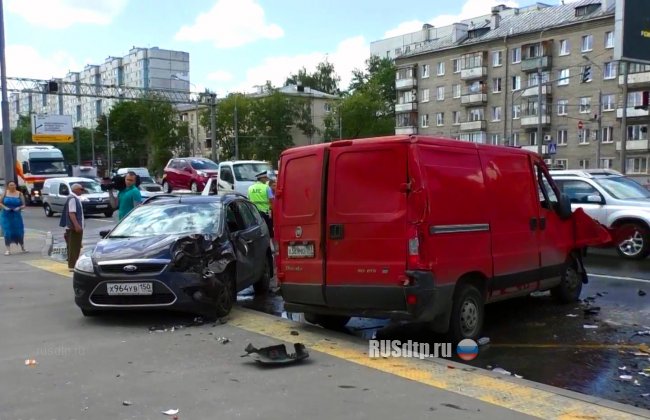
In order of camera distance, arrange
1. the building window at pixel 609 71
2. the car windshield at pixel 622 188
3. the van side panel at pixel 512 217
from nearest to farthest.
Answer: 1. the van side panel at pixel 512 217
2. the car windshield at pixel 622 188
3. the building window at pixel 609 71

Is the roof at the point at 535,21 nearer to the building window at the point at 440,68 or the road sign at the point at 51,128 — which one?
the building window at the point at 440,68

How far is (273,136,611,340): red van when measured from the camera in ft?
19.4

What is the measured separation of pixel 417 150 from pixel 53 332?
14.5 feet

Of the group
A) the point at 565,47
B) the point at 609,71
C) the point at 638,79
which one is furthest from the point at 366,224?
the point at 565,47

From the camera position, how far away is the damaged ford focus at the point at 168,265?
7172mm

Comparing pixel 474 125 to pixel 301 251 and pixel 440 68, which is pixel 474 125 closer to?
pixel 440 68

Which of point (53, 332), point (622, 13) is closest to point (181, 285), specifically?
point (53, 332)

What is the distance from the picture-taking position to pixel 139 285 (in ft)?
23.4

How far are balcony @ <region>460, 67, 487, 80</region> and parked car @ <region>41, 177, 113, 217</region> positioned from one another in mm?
50966

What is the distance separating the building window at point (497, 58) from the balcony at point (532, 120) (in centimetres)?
709

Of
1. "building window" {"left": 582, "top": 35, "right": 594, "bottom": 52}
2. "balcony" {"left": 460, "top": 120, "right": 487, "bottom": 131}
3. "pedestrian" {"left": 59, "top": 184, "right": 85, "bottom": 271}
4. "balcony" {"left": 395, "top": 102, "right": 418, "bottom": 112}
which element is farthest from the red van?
"balcony" {"left": 395, "top": 102, "right": 418, "bottom": 112}

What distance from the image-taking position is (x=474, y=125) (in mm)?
69812

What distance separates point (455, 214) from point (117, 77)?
441 feet

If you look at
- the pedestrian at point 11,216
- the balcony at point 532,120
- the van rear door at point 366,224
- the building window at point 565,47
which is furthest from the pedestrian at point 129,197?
the building window at point 565,47
